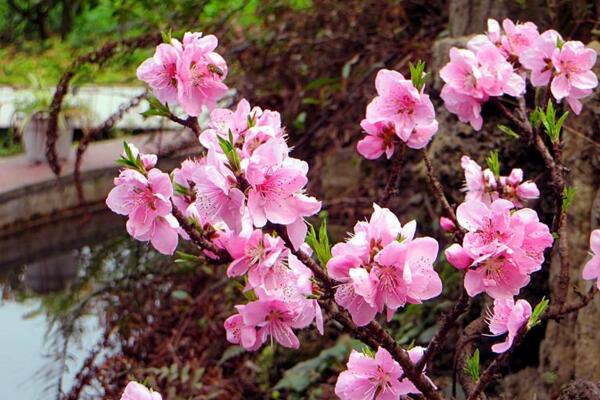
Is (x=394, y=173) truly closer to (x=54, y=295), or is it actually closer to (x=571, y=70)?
(x=571, y=70)

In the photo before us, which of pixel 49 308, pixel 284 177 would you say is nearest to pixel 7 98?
pixel 49 308

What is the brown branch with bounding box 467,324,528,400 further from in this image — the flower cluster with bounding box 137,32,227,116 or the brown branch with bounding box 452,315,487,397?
the flower cluster with bounding box 137,32,227,116

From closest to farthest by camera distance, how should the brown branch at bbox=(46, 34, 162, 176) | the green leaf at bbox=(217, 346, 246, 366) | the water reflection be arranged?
the brown branch at bbox=(46, 34, 162, 176), the green leaf at bbox=(217, 346, 246, 366), the water reflection

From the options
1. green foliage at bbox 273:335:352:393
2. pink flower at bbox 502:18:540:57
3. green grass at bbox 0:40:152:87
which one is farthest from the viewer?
green grass at bbox 0:40:152:87

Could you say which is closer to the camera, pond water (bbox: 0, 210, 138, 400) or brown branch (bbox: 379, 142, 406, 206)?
brown branch (bbox: 379, 142, 406, 206)

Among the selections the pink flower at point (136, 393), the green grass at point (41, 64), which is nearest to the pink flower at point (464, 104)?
the pink flower at point (136, 393)

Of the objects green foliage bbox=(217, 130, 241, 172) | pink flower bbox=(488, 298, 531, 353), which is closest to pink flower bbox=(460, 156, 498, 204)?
pink flower bbox=(488, 298, 531, 353)

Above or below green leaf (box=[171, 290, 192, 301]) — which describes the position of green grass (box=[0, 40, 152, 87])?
below

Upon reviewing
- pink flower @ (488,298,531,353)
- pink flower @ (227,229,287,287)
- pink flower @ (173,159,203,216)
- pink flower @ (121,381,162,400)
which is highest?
pink flower @ (227,229,287,287)
